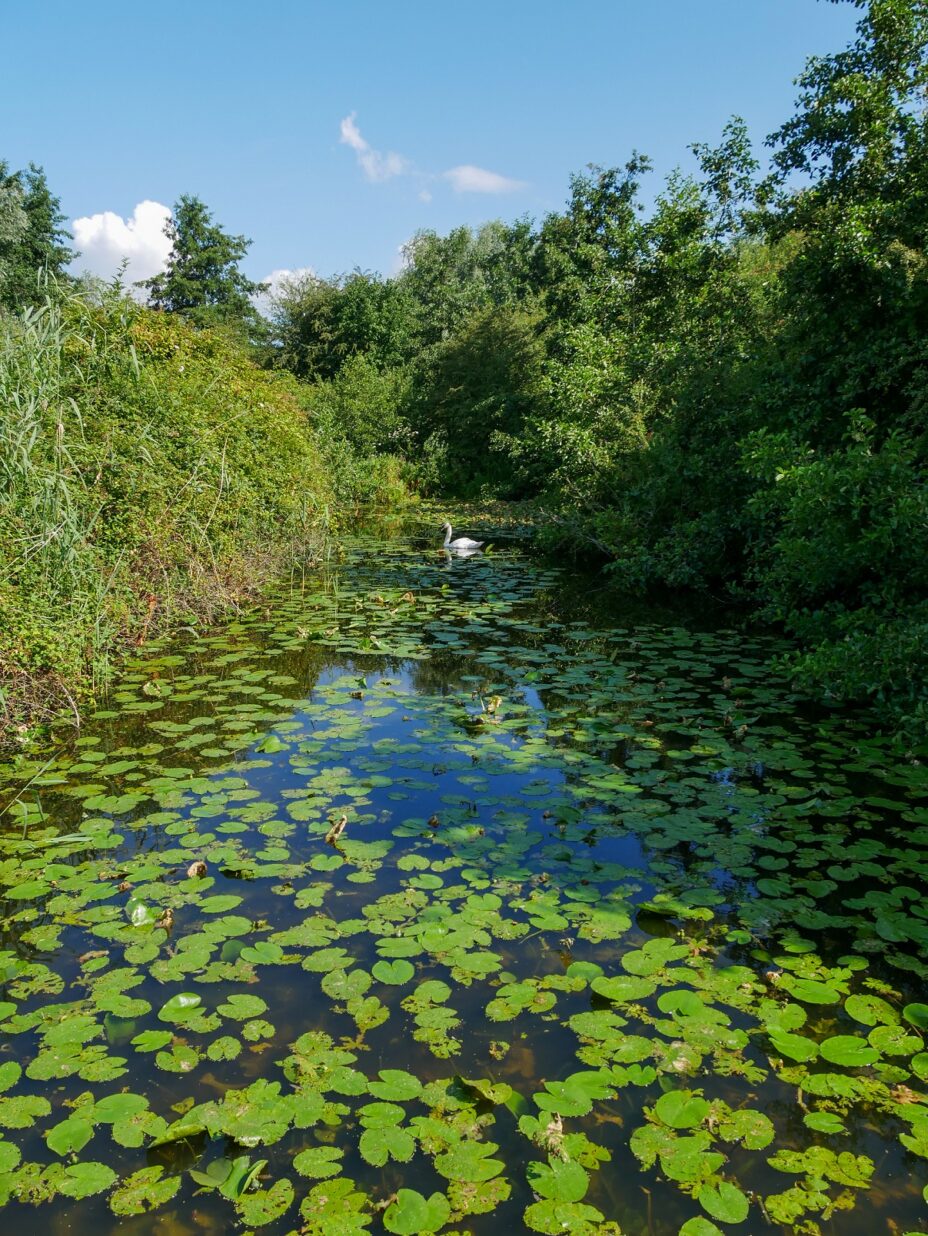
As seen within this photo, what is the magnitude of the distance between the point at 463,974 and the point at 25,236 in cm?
3506

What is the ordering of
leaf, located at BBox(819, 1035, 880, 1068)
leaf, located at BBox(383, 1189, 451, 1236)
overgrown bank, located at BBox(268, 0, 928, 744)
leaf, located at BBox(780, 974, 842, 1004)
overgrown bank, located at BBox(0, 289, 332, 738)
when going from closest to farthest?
leaf, located at BBox(383, 1189, 451, 1236) < leaf, located at BBox(819, 1035, 880, 1068) < leaf, located at BBox(780, 974, 842, 1004) < overgrown bank, located at BBox(0, 289, 332, 738) < overgrown bank, located at BBox(268, 0, 928, 744)

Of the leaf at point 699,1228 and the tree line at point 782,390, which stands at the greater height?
the tree line at point 782,390

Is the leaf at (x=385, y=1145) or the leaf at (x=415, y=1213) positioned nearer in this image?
the leaf at (x=415, y=1213)

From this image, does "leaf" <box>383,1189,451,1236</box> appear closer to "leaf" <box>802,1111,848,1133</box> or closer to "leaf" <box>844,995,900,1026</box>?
"leaf" <box>802,1111,848,1133</box>

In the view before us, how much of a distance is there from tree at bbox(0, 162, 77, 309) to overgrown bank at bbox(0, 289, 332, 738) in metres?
18.0

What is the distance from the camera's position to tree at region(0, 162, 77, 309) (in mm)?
27609

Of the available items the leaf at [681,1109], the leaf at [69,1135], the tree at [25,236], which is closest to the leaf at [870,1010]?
the leaf at [681,1109]

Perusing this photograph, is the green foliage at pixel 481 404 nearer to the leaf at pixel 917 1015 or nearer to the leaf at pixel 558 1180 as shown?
the leaf at pixel 917 1015

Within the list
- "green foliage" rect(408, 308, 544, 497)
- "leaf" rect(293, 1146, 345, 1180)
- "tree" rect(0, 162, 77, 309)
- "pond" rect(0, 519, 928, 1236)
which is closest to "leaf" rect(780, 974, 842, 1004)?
"pond" rect(0, 519, 928, 1236)

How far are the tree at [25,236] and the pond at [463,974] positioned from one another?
23361 millimetres

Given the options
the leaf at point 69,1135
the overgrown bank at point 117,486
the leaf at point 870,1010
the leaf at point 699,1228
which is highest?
the overgrown bank at point 117,486

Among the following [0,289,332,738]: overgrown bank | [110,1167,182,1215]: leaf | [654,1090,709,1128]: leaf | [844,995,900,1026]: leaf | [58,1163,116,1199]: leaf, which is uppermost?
[0,289,332,738]: overgrown bank

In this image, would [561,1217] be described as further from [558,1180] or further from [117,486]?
[117,486]

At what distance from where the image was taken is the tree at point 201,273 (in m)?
38.7
